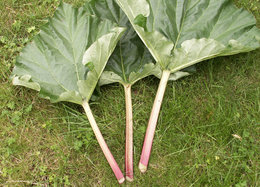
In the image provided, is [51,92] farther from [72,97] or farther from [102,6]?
[102,6]

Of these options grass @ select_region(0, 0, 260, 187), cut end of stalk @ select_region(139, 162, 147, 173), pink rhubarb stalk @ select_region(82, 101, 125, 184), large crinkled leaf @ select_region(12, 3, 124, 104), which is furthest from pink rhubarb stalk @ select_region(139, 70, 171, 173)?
large crinkled leaf @ select_region(12, 3, 124, 104)

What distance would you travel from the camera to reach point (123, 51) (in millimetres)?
2627

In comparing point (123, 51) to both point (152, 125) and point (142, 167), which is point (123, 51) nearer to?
point (152, 125)

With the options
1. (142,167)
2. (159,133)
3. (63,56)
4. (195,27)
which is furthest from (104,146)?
(195,27)

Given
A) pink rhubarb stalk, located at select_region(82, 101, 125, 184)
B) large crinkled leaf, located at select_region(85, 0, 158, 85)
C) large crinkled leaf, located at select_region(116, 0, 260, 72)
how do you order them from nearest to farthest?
large crinkled leaf, located at select_region(116, 0, 260, 72) < pink rhubarb stalk, located at select_region(82, 101, 125, 184) < large crinkled leaf, located at select_region(85, 0, 158, 85)

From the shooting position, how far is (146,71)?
99.0 inches

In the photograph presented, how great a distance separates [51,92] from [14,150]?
729mm

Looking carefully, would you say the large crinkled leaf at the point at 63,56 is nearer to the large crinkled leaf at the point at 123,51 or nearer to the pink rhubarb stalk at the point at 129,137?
the large crinkled leaf at the point at 123,51

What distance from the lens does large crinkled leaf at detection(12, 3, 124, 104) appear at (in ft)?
7.97

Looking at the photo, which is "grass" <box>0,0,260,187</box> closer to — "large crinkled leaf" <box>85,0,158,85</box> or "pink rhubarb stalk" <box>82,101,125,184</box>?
"pink rhubarb stalk" <box>82,101,125,184</box>

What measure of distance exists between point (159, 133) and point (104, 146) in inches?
20.8

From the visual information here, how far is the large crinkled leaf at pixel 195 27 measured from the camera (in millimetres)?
2381

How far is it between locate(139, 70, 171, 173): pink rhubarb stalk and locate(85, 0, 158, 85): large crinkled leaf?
7.7 inches

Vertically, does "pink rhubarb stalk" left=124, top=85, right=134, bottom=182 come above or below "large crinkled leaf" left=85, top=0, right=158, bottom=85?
below
